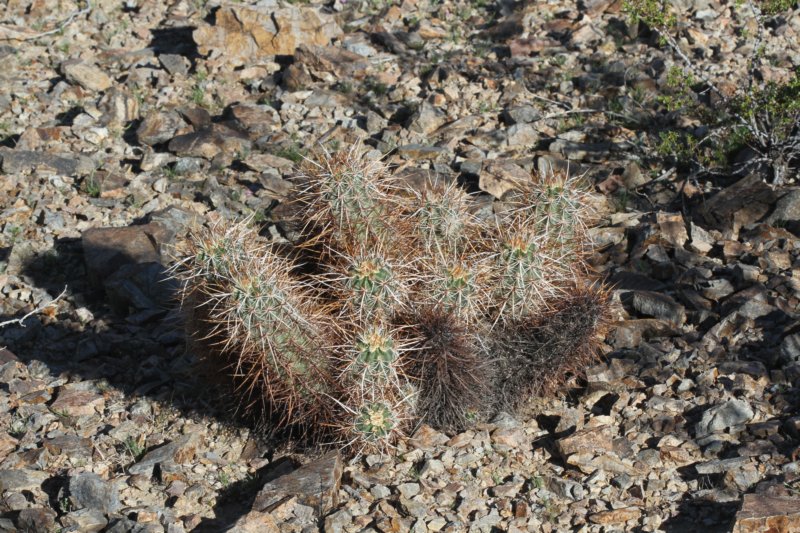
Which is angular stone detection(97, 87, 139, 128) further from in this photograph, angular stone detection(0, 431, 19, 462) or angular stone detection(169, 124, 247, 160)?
angular stone detection(0, 431, 19, 462)

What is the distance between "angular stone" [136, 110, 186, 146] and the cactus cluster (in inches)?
129

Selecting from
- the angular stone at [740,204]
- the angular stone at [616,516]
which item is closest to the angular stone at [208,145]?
the angular stone at [740,204]

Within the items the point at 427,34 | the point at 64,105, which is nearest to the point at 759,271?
the point at 427,34

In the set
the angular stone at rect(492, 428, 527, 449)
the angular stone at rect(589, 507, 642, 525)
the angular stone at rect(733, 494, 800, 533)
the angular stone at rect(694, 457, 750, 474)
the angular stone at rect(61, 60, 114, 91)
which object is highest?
the angular stone at rect(733, 494, 800, 533)

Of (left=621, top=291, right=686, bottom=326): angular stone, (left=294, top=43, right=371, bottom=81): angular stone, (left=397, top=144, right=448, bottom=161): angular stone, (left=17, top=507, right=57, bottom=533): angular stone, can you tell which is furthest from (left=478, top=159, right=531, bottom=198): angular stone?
(left=17, top=507, right=57, bottom=533): angular stone

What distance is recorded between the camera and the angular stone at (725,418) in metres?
4.75

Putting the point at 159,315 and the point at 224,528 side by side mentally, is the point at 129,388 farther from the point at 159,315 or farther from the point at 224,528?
the point at 224,528

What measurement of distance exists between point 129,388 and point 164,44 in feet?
17.2

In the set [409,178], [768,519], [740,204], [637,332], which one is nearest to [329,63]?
[409,178]

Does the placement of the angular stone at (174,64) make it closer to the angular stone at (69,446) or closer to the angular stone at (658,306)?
the angular stone at (69,446)

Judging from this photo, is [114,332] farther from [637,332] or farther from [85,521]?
[637,332]

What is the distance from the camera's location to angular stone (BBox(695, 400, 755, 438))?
4.75 m

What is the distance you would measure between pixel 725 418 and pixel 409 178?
314cm

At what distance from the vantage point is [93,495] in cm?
444
